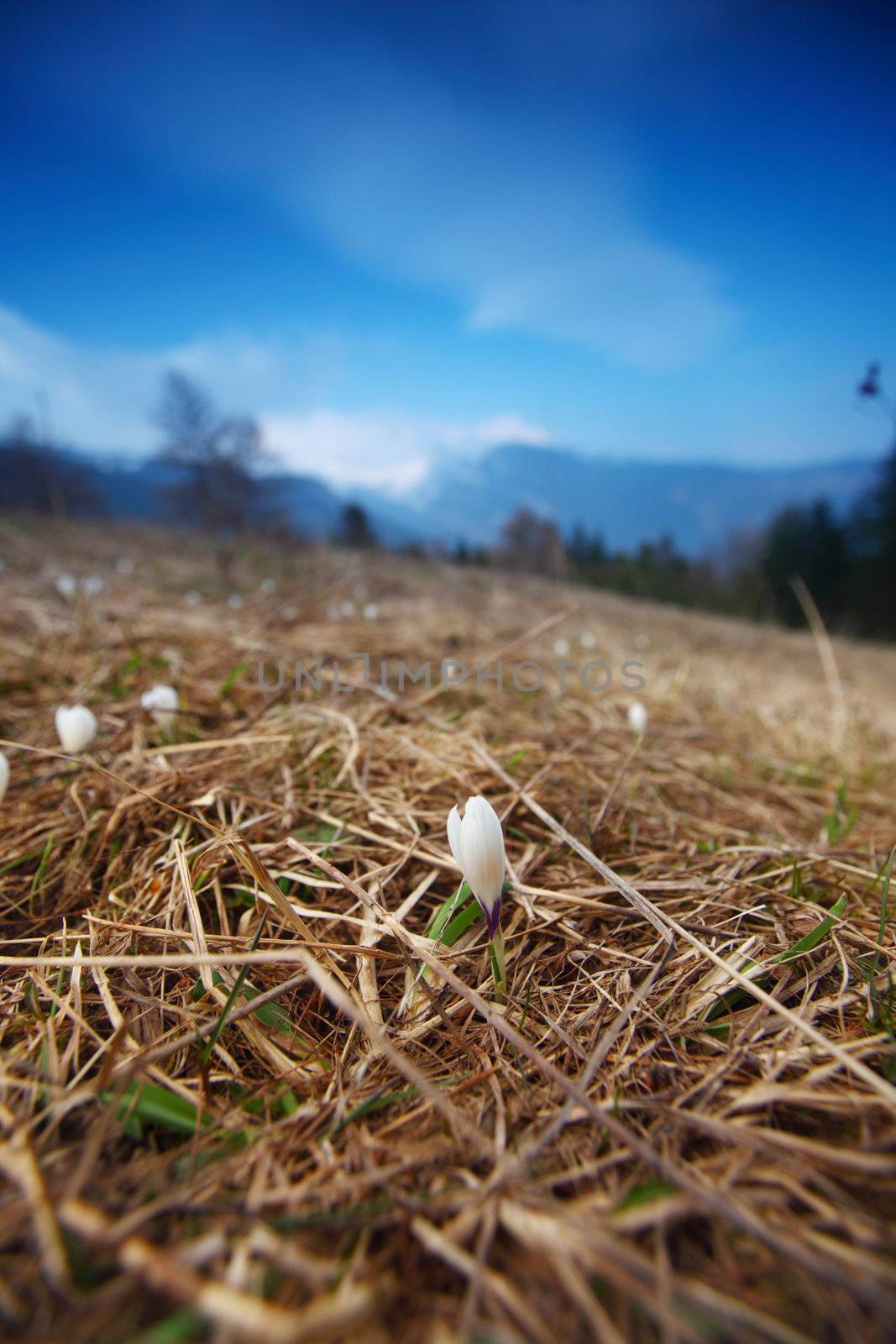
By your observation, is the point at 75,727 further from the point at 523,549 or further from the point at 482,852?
the point at 523,549

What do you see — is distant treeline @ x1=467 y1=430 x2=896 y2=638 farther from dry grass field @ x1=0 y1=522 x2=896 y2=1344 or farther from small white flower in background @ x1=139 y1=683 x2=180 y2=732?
dry grass field @ x1=0 y1=522 x2=896 y2=1344

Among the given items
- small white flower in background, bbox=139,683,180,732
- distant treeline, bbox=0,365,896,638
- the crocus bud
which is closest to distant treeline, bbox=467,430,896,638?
distant treeline, bbox=0,365,896,638

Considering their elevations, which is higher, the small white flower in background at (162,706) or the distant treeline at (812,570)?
the distant treeline at (812,570)

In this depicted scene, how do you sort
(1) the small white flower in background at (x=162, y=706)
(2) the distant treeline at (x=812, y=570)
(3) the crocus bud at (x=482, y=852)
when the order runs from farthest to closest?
(2) the distant treeline at (x=812, y=570) < (1) the small white flower in background at (x=162, y=706) < (3) the crocus bud at (x=482, y=852)

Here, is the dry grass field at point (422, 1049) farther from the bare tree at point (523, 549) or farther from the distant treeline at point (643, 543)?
the bare tree at point (523, 549)

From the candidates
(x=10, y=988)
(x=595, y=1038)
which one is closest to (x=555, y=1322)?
(x=595, y=1038)

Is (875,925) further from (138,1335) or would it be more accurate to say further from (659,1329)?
(138,1335)

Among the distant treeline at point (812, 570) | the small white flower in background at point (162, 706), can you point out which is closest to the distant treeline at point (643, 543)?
the distant treeline at point (812, 570)

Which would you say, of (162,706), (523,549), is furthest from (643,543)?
(162,706)
